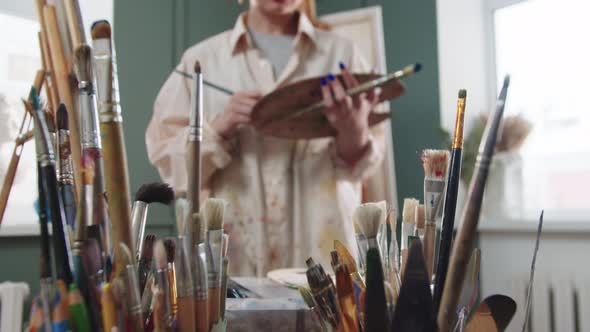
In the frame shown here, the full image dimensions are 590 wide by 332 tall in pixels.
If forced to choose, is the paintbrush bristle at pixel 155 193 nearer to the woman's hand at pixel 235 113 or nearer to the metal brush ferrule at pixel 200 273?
the metal brush ferrule at pixel 200 273

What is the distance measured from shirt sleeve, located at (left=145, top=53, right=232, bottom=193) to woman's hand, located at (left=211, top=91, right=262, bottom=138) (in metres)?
0.02

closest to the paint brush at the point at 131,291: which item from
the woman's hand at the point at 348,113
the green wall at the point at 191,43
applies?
the woman's hand at the point at 348,113

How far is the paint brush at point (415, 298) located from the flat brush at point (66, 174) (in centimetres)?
14

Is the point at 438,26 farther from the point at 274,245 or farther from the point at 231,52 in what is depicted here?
the point at 274,245

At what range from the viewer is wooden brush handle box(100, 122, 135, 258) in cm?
18

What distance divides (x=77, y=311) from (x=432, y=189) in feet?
0.52

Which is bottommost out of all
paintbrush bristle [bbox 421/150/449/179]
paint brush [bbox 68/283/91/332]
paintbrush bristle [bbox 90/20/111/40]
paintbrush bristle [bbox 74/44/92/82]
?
paint brush [bbox 68/283/91/332]

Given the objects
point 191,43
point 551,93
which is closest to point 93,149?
point 191,43

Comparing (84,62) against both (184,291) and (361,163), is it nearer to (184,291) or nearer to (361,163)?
(184,291)

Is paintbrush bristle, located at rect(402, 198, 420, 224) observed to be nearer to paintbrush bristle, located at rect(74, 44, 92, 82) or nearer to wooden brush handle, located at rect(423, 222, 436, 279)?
wooden brush handle, located at rect(423, 222, 436, 279)

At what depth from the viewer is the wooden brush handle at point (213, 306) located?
0.21m

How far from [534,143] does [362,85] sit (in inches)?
33.4

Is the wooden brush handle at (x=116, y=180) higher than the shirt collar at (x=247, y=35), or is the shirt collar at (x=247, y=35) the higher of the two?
the shirt collar at (x=247, y=35)

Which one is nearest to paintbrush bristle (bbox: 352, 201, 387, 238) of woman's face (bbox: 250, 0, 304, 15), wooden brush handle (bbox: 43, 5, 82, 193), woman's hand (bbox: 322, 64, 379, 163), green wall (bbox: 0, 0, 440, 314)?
wooden brush handle (bbox: 43, 5, 82, 193)
